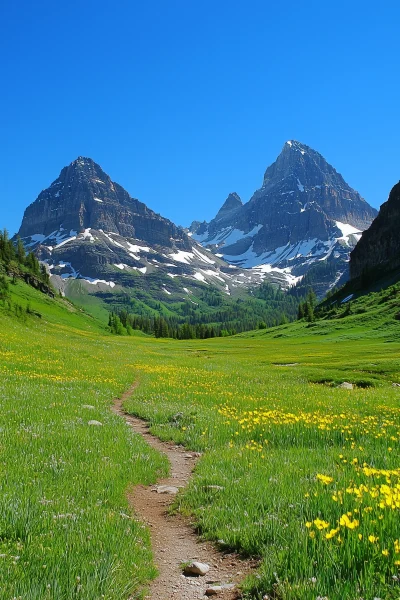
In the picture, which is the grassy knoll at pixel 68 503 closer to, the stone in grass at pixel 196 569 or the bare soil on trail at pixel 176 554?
the bare soil on trail at pixel 176 554

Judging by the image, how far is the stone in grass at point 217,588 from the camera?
5051mm

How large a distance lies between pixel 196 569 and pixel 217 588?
615 millimetres

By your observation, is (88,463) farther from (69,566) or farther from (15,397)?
(15,397)

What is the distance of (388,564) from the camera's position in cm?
440

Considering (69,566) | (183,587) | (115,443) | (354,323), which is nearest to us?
(69,566)

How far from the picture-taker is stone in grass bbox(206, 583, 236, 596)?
199 inches

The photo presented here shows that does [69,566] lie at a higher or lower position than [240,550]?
higher

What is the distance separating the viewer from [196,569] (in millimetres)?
5617

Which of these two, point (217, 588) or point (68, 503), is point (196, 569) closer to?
point (217, 588)

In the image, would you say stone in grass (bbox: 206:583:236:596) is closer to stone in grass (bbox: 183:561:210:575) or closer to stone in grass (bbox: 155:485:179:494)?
stone in grass (bbox: 183:561:210:575)

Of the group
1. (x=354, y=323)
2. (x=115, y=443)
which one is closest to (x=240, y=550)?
(x=115, y=443)

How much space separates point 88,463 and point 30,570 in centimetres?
434

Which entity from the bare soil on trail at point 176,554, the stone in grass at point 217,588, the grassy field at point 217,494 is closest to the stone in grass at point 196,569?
the bare soil on trail at point 176,554

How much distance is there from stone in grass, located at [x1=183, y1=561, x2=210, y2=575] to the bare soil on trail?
66mm
